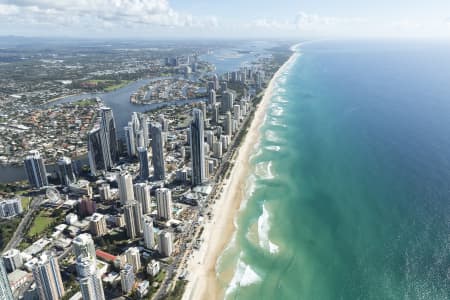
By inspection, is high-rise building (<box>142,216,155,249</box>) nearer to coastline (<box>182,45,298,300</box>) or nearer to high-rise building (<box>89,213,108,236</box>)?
coastline (<box>182,45,298,300</box>)

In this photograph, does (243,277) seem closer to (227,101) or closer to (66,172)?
(66,172)

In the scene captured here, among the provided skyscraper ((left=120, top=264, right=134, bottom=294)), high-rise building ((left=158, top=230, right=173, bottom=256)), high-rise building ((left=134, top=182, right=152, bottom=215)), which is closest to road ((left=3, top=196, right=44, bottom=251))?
high-rise building ((left=134, top=182, right=152, bottom=215))

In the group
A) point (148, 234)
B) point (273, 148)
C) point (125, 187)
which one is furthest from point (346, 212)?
point (125, 187)

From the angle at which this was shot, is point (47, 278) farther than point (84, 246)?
No

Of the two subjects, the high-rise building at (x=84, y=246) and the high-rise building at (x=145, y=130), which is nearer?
the high-rise building at (x=84, y=246)

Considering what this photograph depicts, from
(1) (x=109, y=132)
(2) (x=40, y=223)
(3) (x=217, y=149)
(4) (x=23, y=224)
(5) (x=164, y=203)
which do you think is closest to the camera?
(5) (x=164, y=203)

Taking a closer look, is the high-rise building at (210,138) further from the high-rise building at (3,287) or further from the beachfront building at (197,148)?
the high-rise building at (3,287)

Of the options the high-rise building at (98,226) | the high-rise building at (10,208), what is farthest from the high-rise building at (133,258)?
the high-rise building at (10,208)
